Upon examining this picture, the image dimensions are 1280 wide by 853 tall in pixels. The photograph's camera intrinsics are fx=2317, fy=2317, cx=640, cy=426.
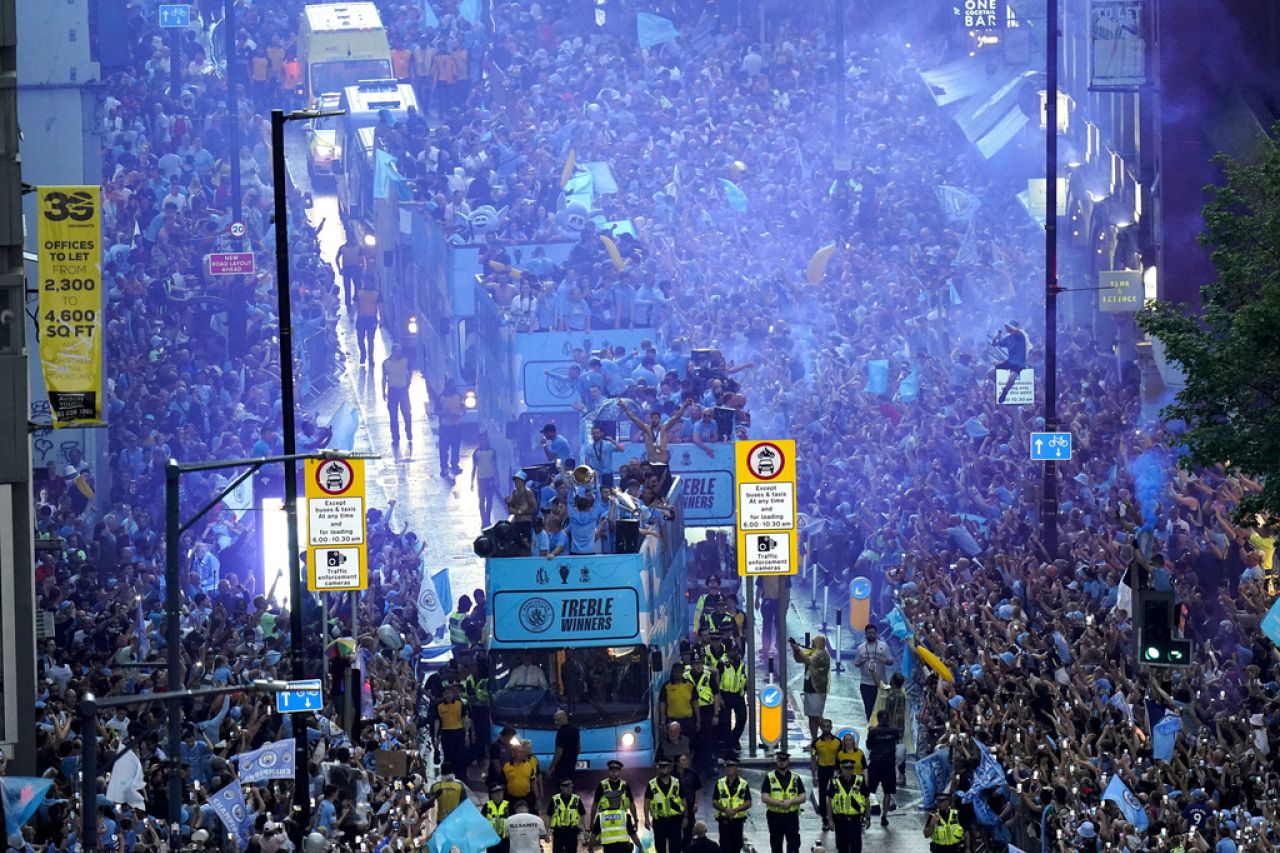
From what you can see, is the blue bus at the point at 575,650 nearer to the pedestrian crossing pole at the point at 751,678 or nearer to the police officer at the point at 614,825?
the pedestrian crossing pole at the point at 751,678

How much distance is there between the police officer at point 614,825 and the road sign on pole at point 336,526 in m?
4.72

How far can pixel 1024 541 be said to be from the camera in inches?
1270

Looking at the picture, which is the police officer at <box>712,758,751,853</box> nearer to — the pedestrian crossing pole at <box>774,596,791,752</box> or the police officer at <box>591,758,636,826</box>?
the police officer at <box>591,758,636,826</box>

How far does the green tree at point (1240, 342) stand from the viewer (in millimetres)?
20859

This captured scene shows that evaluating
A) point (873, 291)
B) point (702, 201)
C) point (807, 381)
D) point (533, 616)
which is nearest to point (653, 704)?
point (533, 616)

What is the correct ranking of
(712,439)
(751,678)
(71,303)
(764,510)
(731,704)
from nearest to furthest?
(71,303), (731,704), (751,678), (764,510), (712,439)

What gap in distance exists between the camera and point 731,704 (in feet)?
88.9

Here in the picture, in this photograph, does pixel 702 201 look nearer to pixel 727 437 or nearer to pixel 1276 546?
pixel 727 437

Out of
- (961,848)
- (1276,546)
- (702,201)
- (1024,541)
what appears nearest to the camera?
(961,848)

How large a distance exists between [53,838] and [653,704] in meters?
8.07

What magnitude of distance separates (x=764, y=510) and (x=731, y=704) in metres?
2.34

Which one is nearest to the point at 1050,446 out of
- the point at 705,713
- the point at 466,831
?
the point at 705,713

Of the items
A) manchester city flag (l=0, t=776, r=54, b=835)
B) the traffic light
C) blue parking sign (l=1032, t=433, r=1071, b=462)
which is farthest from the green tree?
manchester city flag (l=0, t=776, r=54, b=835)

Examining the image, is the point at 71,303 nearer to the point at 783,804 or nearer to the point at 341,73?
the point at 783,804
